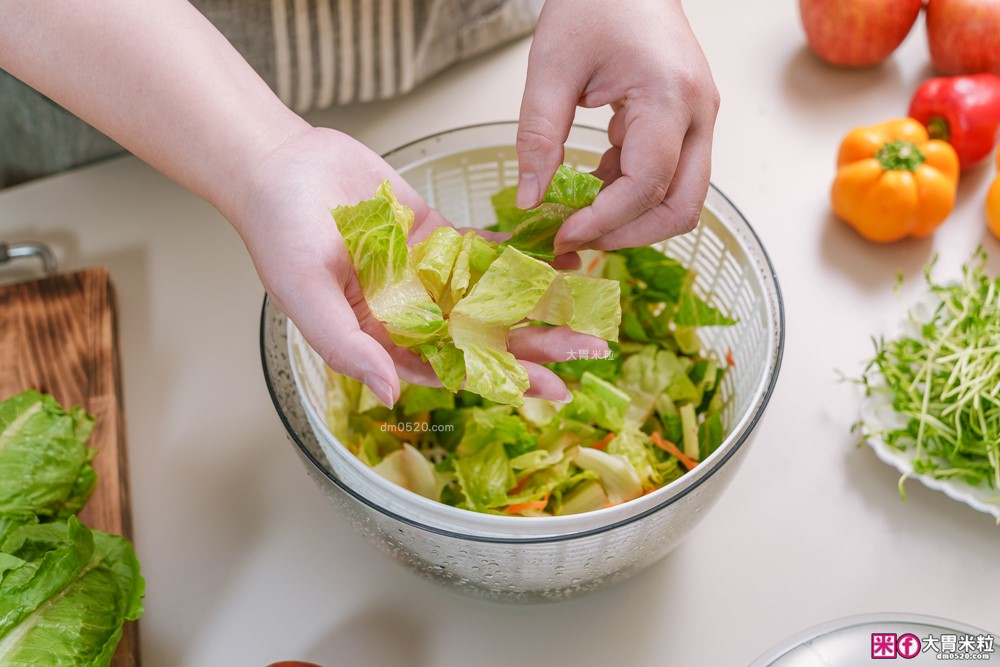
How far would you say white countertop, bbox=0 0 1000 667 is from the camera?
3.55ft

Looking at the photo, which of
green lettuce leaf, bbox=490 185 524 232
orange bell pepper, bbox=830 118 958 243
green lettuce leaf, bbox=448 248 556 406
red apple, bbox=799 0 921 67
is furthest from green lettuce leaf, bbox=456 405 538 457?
red apple, bbox=799 0 921 67

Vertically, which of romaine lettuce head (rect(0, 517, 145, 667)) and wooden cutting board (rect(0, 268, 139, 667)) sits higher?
wooden cutting board (rect(0, 268, 139, 667))

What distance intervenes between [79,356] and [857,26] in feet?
4.40

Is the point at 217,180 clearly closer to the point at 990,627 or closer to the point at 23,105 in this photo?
the point at 23,105

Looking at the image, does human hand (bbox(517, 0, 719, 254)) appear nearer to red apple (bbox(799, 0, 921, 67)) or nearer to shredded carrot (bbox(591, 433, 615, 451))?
shredded carrot (bbox(591, 433, 615, 451))

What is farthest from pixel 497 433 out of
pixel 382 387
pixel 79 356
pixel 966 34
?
pixel 966 34

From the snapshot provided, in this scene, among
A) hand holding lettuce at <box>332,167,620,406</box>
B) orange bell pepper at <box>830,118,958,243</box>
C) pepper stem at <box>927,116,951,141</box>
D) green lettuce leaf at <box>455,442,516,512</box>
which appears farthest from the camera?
pepper stem at <box>927,116,951,141</box>

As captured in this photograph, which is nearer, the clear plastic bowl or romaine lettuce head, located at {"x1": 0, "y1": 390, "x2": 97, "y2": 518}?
the clear plastic bowl

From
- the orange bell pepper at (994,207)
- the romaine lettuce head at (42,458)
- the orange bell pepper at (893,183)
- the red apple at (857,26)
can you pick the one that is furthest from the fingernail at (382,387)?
the red apple at (857,26)

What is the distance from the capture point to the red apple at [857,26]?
4.97 feet

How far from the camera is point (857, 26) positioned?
152cm

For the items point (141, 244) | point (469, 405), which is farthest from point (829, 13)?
point (141, 244)

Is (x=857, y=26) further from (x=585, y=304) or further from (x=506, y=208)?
(x=585, y=304)

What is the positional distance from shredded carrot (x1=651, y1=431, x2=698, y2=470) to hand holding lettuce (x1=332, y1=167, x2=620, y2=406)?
18cm
